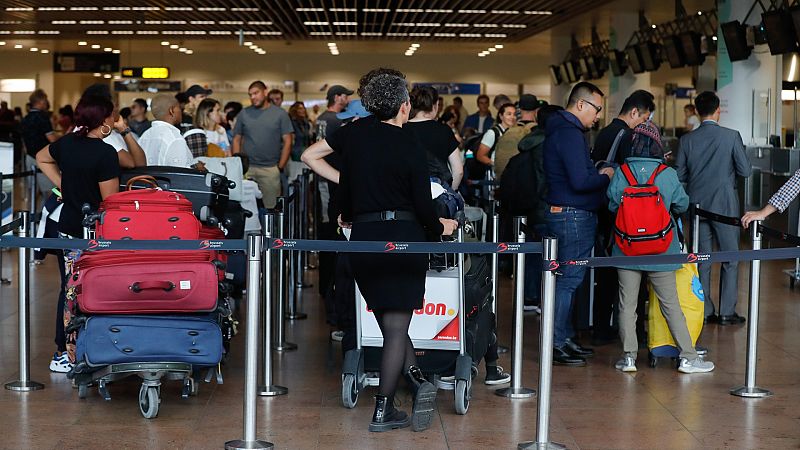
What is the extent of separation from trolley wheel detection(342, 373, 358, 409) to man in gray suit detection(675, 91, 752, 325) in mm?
3344

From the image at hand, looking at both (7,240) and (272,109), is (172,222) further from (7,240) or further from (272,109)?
(272,109)

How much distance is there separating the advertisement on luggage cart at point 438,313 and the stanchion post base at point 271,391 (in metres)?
0.68

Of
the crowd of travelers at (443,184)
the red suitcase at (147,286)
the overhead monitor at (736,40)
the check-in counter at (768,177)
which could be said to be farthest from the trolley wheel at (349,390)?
the overhead monitor at (736,40)

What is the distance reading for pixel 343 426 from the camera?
4.73m

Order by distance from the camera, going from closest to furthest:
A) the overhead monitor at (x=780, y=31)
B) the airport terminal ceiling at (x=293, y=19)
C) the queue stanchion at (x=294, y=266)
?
the queue stanchion at (x=294, y=266), the overhead monitor at (x=780, y=31), the airport terminal ceiling at (x=293, y=19)

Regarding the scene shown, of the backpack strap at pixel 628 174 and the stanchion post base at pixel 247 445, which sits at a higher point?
the backpack strap at pixel 628 174

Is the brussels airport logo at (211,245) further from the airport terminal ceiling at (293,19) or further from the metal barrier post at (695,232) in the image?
the airport terminal ceiling at (293,19)

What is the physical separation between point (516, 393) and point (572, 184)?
1.19 metres

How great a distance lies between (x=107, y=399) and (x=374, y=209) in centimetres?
148

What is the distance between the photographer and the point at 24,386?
5.34 metres

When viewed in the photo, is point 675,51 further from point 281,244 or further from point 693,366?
point 281,244

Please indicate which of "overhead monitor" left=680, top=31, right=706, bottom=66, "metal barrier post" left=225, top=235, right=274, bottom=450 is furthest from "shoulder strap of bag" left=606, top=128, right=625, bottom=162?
"overhead monitor" left=680, top=31, right=706, bottom=66

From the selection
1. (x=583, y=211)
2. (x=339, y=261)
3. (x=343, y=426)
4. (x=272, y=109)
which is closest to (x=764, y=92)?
(x=272, y=109)

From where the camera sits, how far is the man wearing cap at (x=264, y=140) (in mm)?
10156
